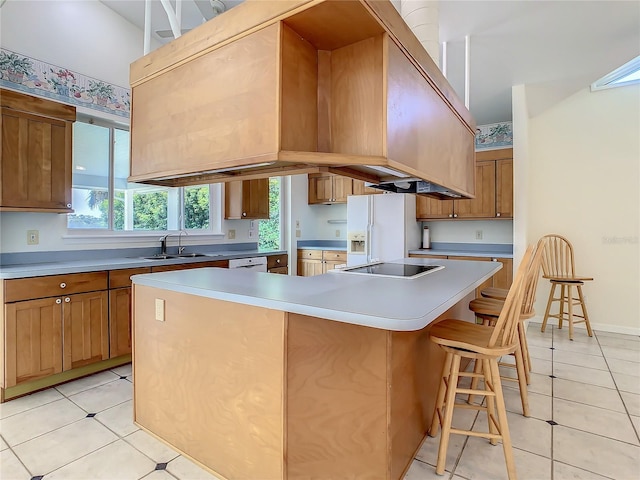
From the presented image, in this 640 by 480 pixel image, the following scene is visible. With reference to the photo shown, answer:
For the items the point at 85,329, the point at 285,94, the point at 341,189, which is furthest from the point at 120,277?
the point at 341,189

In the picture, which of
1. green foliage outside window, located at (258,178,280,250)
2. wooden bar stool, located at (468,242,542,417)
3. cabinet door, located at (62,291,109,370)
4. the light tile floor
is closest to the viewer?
the light tile floor

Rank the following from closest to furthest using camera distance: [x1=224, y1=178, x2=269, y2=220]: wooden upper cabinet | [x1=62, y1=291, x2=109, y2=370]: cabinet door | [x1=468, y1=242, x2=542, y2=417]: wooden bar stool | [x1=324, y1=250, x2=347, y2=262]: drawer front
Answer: [x1=468, y1=242, x2=542, y2=417]: wooden bar stool, [x1=62, y1=291, x2=109, y2=370]: cabinet door, [x1=224, y1=178, x2=269, y2=220]: wooden upper cabinet, [x1=324, y1=250, x2=347, y2=262]: drawer front

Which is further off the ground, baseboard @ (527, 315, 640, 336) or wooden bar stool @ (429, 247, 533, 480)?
wooden bar stool @ (429, 247, 533, 480)

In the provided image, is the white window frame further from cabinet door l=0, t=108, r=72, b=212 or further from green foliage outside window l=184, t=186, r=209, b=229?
cabinet door l=0, t=108, r=72, b=212

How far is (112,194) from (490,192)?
4.39 meters

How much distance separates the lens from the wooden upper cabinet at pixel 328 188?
5.54 metres

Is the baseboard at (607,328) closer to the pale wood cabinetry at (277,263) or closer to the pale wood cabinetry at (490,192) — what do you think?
the pale wood cabinetry at (490,192)

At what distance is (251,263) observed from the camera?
4176mm

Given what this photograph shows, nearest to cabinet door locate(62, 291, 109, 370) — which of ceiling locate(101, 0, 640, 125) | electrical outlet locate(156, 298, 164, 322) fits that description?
electrical outlet locate(156, 298, 164, 322)

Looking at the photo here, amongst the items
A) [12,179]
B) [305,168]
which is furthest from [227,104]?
[12,179]

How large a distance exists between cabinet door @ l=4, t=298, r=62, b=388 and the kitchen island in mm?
1278

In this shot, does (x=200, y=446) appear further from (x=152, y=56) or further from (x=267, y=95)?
(x=152, y=56)

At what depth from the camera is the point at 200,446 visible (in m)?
1.77

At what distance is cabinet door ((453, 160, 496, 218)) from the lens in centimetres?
457
